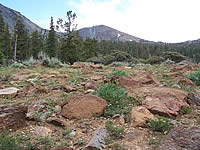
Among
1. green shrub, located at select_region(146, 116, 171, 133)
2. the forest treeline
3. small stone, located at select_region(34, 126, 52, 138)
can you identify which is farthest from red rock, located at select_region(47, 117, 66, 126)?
the forest treeline

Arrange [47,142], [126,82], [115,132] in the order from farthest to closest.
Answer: [126,82] < [115,132] < [47,142]

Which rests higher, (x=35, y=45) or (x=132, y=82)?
(x=35, y=45)

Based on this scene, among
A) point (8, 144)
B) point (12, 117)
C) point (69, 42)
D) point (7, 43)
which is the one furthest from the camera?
point (7, 43)

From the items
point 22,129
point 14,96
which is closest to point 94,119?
point 22,129

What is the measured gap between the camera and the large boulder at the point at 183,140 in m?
1.79

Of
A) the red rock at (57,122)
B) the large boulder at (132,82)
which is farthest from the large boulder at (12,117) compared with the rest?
the large boulder at (132,82)

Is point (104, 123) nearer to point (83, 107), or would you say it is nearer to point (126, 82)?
point (83, 107)

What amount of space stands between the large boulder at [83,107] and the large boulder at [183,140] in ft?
4.34

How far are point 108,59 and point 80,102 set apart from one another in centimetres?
1391

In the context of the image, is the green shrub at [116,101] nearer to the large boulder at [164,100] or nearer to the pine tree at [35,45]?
the large boulder at [164,100]

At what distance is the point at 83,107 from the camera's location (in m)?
2.99

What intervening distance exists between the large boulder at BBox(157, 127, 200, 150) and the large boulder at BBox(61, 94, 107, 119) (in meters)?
1.32

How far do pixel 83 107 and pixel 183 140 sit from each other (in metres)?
1.69

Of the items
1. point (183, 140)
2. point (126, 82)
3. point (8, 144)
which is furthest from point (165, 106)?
point (8, 144)
